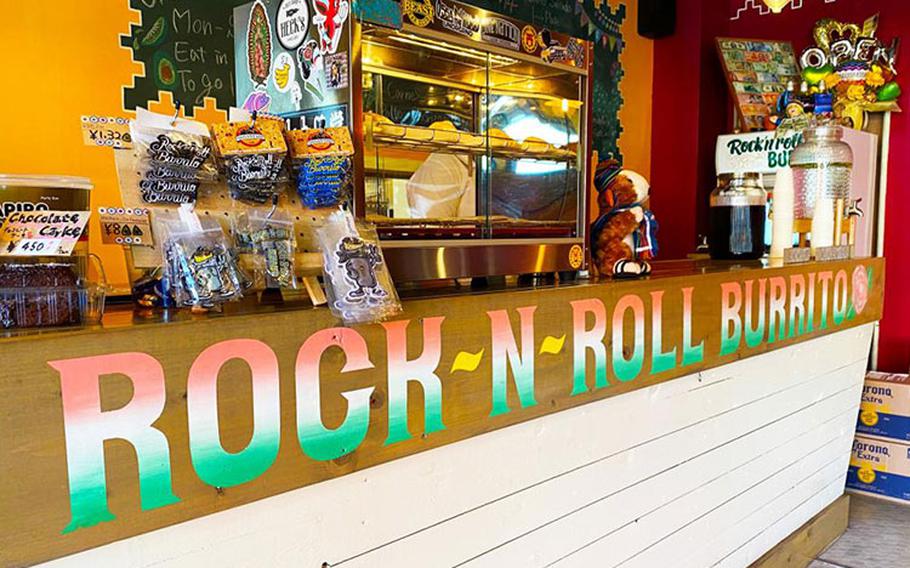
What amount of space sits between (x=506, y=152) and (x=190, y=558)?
1229mm

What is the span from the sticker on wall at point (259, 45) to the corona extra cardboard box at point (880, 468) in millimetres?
3441

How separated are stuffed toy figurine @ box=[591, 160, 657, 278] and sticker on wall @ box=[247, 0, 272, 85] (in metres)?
1.04

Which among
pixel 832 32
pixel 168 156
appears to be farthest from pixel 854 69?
pixel 168 156

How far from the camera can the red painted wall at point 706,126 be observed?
3.92 meters

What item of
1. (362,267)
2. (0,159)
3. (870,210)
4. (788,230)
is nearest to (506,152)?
(362,267)

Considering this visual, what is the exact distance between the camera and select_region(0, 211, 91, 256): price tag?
853mm

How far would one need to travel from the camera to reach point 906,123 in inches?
150

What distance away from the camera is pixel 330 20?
4.20 feet

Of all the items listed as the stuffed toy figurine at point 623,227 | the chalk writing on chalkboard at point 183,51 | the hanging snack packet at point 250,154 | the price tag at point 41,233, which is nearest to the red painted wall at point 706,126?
the stuffed toy figurine at point 623,227

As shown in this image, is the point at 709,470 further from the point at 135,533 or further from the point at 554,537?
the point at 135,533

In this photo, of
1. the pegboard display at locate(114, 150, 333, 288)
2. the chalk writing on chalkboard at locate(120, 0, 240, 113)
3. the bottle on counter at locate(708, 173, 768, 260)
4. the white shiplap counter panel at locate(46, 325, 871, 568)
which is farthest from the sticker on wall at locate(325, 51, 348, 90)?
the bottle on counter at locate(708, 173, 768, 260)

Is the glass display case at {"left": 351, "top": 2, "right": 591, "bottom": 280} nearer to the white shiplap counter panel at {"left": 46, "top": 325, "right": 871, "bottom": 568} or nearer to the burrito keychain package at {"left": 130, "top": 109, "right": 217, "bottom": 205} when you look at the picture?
the burrito keychain package at {"left": 130, "top": 109, "right": 217, "bottom": 205}

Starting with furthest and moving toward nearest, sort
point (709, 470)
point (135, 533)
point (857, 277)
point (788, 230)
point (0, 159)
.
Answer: point (857, 277) → point (788, 230) → point (0, 159) → point (709, 470) → point (135, 533)

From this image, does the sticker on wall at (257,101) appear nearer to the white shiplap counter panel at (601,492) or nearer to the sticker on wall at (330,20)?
the sticker on wall at (330,20)
